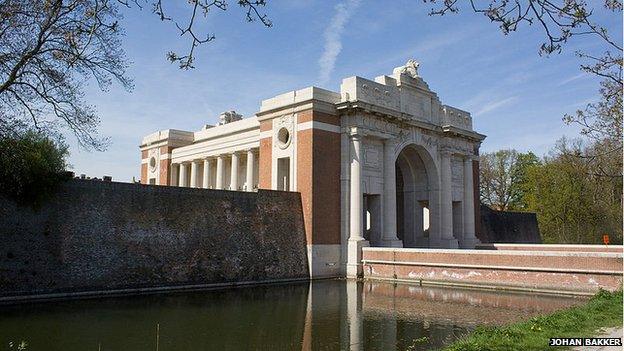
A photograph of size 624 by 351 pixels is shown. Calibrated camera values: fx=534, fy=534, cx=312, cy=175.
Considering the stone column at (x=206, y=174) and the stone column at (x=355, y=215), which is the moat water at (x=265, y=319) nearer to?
the stone column at (x=355, y=215)

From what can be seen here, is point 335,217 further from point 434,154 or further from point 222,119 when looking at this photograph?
point 222,119

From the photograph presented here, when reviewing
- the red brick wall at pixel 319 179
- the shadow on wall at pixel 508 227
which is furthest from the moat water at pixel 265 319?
the shadow on wall at pixel 508 227

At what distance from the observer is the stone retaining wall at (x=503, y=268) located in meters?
19.6

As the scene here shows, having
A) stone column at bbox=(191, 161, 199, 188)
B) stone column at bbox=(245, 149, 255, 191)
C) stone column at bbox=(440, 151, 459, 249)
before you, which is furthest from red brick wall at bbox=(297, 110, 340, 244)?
stone column at bbox=(191, 161, 199, 188)

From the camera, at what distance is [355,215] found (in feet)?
86.7

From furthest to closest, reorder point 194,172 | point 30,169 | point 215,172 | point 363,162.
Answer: point 215,172 → point 194,172 → point 363,162 → point 30,169

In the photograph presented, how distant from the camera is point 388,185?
1123 inches

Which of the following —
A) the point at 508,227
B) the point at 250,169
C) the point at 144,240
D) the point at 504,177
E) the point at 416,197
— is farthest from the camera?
the point at 504,177

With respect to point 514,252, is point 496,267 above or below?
below

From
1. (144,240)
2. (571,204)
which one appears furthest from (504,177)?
(144,240)

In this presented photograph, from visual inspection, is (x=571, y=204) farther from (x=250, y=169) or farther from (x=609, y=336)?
(x=609, y=336)

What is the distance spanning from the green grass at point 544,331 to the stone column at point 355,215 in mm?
15276

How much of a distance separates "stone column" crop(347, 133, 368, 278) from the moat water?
547 centimetres

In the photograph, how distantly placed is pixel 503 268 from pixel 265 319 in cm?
1183
